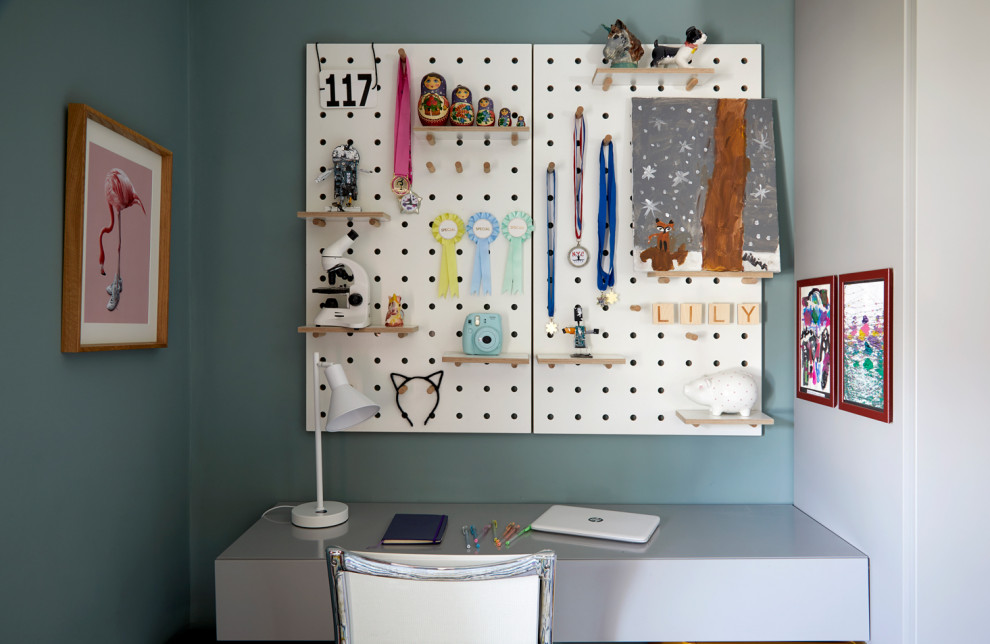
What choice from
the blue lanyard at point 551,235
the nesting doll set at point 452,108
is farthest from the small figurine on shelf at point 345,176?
the blue lanyard at point 551,235

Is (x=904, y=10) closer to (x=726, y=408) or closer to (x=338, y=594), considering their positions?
(x=726, y=408)

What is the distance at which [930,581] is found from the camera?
4.50ft

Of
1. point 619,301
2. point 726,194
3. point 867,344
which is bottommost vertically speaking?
point 867,344

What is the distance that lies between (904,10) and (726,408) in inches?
41.5

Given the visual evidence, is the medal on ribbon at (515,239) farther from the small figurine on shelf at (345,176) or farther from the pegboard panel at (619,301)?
the small figurine on shelf at (345,176)

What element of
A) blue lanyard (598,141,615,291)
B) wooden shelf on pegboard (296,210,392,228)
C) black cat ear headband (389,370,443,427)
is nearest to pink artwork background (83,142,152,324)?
wooden shelf on pegboard (296,210,392,228)

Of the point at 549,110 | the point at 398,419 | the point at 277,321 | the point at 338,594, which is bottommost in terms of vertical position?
the point at 338,594

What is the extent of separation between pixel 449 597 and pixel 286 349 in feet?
3.67

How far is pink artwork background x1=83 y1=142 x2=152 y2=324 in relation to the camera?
1450 millimetres

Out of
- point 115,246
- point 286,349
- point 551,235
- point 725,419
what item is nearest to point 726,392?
point 725,419

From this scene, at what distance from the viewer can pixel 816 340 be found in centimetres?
179

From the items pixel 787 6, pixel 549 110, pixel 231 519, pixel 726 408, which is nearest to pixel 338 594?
pixel 231 519

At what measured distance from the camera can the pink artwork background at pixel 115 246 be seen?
145cm

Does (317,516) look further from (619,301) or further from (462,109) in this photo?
(462,109)
